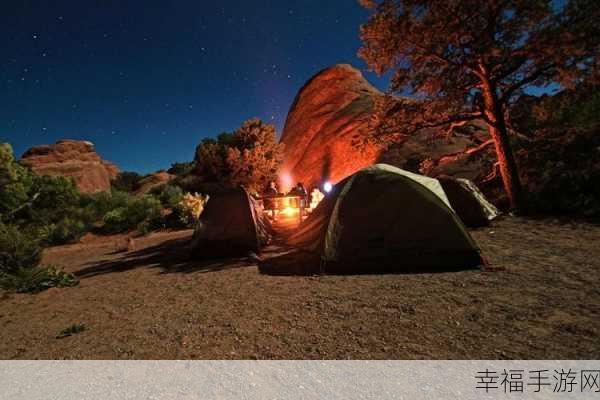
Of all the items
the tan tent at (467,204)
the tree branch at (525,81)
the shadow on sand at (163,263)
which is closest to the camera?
the shadow on sand at (163,263)

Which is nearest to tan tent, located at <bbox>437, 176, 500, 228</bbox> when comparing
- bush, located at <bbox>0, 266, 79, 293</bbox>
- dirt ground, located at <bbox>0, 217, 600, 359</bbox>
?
dirt ground, located at <bbox>0, 217, 600, 359</bbox>

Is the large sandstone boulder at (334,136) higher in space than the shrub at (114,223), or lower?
higher

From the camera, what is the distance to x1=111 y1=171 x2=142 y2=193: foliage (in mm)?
39031

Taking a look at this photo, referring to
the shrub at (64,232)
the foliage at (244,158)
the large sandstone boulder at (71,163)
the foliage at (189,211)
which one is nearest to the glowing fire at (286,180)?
the foliage at (244,158)

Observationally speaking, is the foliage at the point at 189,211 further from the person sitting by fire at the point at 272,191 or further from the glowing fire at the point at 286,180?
the glowing fire at the point at 286,180

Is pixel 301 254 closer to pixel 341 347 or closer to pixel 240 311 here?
pixel 240 311

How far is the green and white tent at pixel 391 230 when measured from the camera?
5.07 metres

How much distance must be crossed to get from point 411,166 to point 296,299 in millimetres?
18650

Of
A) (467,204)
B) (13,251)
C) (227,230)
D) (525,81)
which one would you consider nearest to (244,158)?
(227,230)

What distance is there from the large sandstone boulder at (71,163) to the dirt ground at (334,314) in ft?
94.2

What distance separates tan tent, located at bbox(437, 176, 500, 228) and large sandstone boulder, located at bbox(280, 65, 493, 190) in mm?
11336

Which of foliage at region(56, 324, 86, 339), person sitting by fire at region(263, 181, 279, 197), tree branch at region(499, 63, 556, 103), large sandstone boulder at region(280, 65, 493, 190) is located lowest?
foliage at region(56, 324, 86, 339)

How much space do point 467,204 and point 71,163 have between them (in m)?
39.7

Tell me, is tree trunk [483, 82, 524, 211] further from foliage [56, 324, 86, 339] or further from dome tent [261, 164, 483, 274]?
foliage [56, 324, 86, 339]
